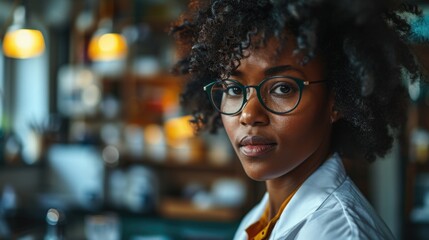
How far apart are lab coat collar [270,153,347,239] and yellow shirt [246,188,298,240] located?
0.07m

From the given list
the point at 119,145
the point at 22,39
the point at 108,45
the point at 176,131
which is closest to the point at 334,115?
the point at 22,39

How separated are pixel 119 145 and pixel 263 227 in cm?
355

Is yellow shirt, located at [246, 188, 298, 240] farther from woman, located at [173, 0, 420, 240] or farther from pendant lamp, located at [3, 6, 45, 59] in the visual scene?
pendant lamp, located at [3, 6, 45, 59]

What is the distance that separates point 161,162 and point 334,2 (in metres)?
3.77

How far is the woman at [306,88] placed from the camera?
0.90 m

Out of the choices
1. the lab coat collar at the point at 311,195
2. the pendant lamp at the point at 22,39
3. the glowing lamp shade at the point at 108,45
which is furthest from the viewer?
the glowing lamp shade at the point at 108,45

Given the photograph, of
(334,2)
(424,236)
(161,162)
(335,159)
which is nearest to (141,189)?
(161,162)

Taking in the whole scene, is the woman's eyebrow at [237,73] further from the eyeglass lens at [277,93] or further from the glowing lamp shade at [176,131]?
the glowing lamp shade at [176,131]

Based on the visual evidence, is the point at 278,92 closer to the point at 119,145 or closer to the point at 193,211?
the point at 193,211

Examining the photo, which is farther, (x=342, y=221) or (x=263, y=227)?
(x=263, y=227)

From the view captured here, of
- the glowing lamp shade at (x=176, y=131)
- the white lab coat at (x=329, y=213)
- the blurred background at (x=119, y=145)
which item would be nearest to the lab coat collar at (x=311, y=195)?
the white lab coat at (x=329, y=213)

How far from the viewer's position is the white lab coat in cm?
89

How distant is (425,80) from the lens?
113cm

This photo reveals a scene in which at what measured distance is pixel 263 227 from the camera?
1.23 metres
